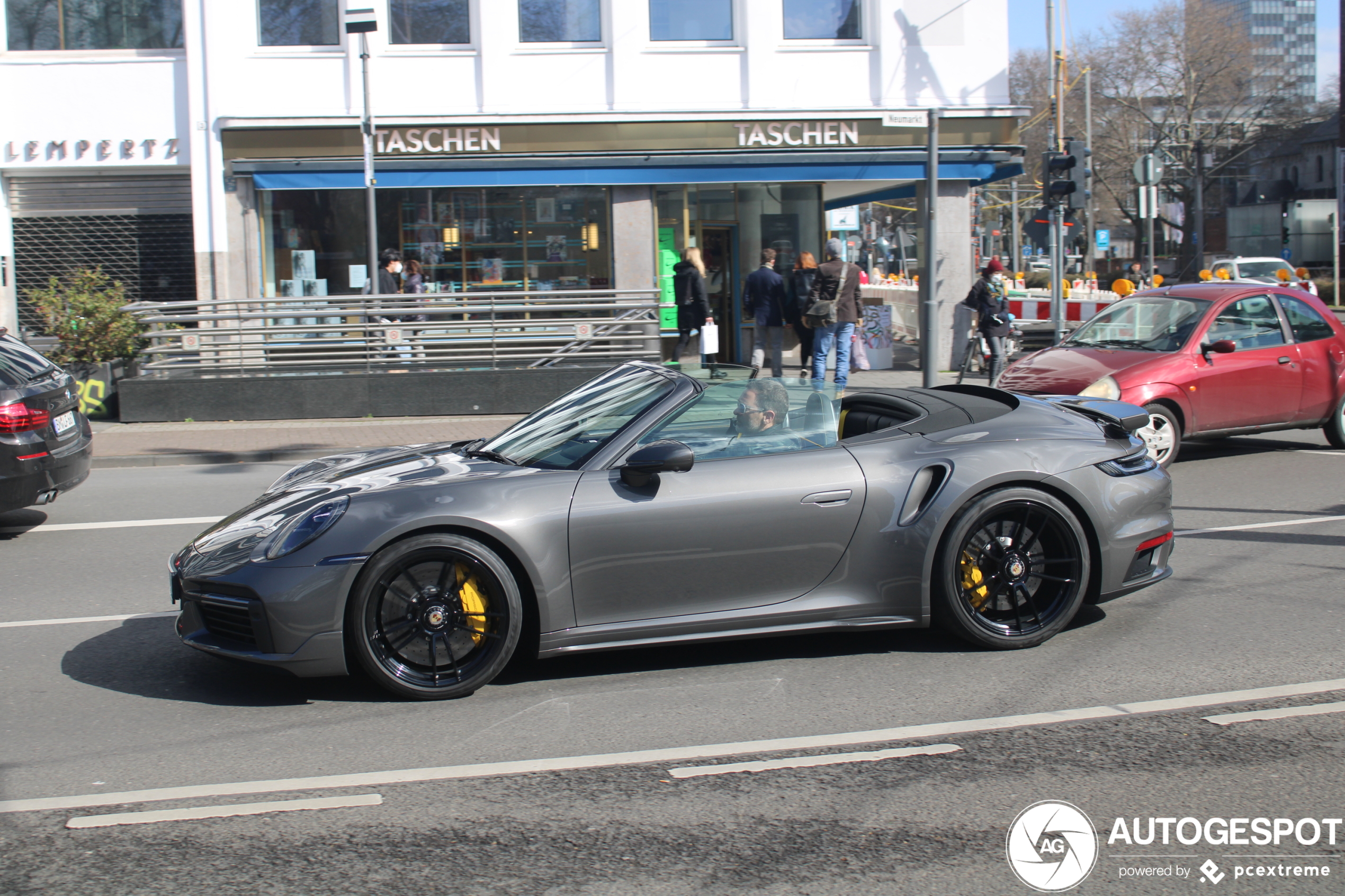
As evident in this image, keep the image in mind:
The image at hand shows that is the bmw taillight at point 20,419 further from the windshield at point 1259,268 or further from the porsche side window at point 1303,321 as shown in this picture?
the windshield at point 1259,268

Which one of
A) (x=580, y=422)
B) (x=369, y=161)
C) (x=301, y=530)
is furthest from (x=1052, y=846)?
(x=369, y=161)

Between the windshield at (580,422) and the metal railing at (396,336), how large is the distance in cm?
953

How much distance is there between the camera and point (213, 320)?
15117mm

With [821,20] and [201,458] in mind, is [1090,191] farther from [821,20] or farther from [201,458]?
[201,458]

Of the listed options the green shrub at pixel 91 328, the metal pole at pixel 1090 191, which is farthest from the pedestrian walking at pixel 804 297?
the metal pole at pixel 1090 191

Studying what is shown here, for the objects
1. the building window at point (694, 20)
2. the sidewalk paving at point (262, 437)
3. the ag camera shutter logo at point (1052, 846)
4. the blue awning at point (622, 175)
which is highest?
the building window at point (694, 20)

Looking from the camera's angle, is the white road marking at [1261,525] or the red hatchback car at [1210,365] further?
the red hatchback car at [1210,365]

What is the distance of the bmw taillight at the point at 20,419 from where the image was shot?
7.97m

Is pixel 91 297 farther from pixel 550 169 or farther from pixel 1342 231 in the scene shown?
pixel 1342 231

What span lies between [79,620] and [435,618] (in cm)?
258

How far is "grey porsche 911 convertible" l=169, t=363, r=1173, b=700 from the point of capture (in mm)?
4715

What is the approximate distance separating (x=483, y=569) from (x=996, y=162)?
54.7 feet

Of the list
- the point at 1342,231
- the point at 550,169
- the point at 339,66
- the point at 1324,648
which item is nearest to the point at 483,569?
the point at 1324,648

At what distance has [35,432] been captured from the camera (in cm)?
813
